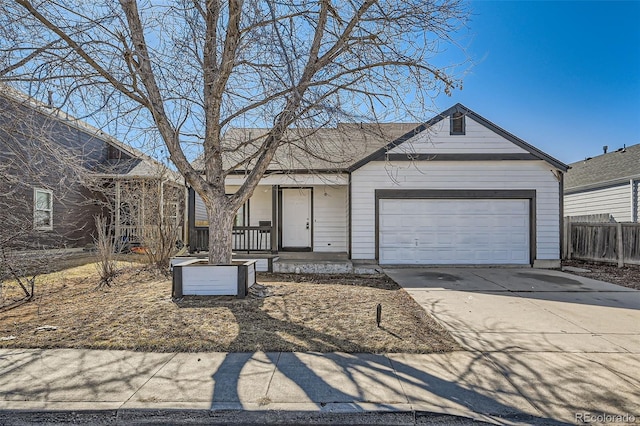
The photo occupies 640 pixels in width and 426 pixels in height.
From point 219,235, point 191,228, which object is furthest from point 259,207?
point 219,235

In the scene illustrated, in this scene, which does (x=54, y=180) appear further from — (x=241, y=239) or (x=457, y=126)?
(x=457, y=126)

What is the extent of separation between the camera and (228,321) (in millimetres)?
5301

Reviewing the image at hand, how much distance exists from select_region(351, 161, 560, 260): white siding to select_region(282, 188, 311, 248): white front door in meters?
2.48

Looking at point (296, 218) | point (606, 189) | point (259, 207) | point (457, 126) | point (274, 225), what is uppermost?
point (457, 126)

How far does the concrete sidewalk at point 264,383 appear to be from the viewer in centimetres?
302

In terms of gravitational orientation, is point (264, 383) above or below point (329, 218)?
below

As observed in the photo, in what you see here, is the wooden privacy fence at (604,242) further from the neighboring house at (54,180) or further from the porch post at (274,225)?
the neighboring house at (54,180)

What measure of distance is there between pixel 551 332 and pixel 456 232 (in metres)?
6.15

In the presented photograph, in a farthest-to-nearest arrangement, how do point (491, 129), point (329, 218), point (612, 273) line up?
point (329, 218)
point (491, 129)
point (612, 273)

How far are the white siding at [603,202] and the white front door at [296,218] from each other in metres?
14.0

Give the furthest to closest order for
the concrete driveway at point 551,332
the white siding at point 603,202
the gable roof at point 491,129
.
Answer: the white siding at point 603,202 < the gable roof at point 491,129 < the concrete driveway at point 551,332

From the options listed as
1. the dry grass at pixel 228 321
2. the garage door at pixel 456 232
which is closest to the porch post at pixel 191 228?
the dry grass at pixel 228 321

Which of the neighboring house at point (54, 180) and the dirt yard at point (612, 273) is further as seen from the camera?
→ the dirt yard at point (612, 273)

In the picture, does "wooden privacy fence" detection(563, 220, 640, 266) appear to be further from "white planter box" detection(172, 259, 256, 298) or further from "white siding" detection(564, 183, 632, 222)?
"white planter box" detection(172, 259, 256, 298)
